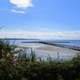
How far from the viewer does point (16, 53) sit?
27.2ft

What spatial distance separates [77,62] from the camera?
23.3ft

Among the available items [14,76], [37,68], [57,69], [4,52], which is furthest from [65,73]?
[4,52]

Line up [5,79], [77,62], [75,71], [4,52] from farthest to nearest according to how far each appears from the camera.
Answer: [4,52] < [77,62] < [75,71] < [5,79]

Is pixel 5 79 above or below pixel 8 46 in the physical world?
below

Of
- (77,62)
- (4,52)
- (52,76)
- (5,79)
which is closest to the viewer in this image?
(5,79)

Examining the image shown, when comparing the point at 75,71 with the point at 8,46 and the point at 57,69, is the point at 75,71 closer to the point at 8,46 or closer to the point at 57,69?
the point at 57,69

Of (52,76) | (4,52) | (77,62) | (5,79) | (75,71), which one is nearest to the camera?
(5,79)

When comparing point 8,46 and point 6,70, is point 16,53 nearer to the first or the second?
point 8,46

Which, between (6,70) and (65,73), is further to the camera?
(65,73)

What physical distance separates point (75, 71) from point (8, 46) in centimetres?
233

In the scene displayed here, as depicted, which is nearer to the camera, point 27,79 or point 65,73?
point 27,79

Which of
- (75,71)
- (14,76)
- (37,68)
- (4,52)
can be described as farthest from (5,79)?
(4,52)

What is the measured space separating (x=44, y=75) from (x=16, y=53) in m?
2.43

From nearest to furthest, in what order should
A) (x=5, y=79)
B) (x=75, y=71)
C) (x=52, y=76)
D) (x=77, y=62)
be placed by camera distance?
(x=5, y=79), (x=52, y=76), (x=75, y=71), (x=77, y=62)
